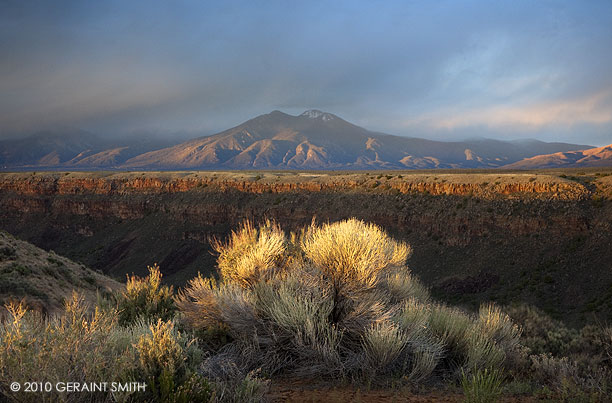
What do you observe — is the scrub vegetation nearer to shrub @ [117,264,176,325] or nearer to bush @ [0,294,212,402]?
bush @ [0,294,212,402]

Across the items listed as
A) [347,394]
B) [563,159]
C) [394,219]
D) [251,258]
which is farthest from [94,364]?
[563,159]

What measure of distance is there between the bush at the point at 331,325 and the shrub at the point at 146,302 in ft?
4.62

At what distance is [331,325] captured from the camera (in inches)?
277

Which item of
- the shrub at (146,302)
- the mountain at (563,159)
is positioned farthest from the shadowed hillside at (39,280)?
the mountain at (563,159)

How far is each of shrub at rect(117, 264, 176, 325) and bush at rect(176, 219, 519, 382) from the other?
1409 millimetres

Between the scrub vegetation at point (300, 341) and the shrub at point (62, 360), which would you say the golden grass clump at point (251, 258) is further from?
the shrub at point (62, 360)

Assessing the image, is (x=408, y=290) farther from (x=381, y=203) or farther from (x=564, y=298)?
(x=381, y=203)

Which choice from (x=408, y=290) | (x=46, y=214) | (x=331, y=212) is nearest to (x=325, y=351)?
(x=408, y=290)

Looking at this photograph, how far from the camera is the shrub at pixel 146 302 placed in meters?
9.12

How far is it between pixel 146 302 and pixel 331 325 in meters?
5.19

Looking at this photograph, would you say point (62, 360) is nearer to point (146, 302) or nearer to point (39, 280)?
point (146, 302)

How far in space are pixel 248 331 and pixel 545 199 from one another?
33.1 metres

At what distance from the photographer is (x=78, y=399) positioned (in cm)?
385

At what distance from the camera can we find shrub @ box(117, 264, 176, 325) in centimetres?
912
